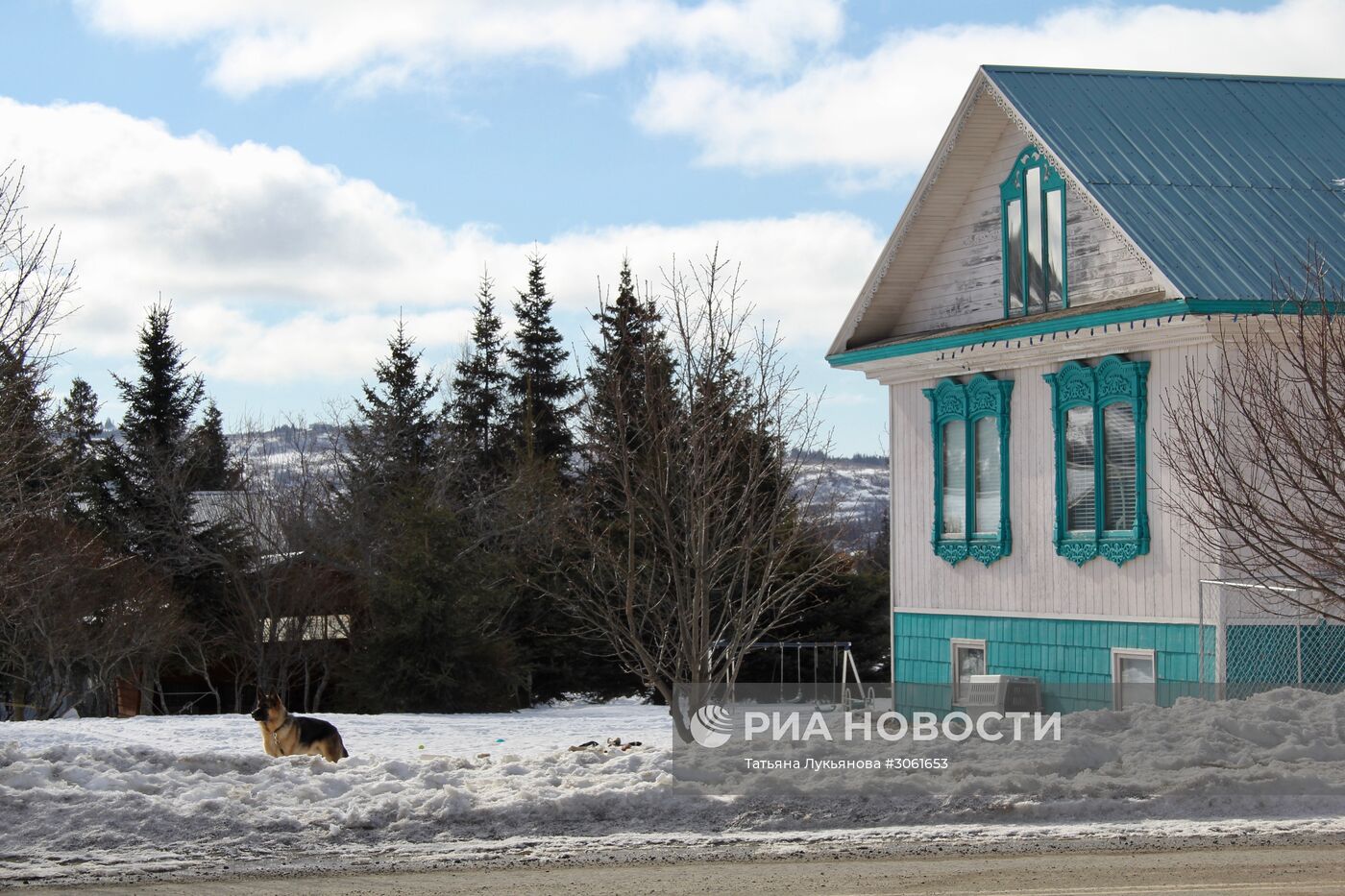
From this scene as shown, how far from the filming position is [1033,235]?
1991 cm

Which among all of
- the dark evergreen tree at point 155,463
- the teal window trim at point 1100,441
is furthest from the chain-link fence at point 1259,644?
the dark evergreen tree at point 155,463

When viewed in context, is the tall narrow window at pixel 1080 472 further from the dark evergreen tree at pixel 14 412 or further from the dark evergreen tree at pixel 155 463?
the dark evergreen tree at pixel 155 463

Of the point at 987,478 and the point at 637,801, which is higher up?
the point at 987,478

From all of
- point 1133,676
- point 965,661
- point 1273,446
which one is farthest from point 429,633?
point 1273,446

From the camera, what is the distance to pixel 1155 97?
67.4 feet

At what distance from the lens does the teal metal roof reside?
17.5 m

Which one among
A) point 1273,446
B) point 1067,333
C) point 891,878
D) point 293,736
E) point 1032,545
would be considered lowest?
point 891,878

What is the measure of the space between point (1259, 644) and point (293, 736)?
32.7ft

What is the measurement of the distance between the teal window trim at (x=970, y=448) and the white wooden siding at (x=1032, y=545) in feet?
0.34

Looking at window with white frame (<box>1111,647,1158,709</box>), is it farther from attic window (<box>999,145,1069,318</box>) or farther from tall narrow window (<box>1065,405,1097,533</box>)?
attic window (<box>999,145,1069,318</box>)

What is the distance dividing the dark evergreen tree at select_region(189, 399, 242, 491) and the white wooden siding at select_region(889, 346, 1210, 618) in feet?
75.1

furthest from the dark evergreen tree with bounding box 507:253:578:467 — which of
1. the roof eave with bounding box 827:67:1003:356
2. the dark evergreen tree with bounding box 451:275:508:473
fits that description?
the roof eave with bounding box 827:67:1003:356

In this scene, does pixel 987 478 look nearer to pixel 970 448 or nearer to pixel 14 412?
pixel 970 448

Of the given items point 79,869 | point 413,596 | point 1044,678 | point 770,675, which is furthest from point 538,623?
point 79,869
